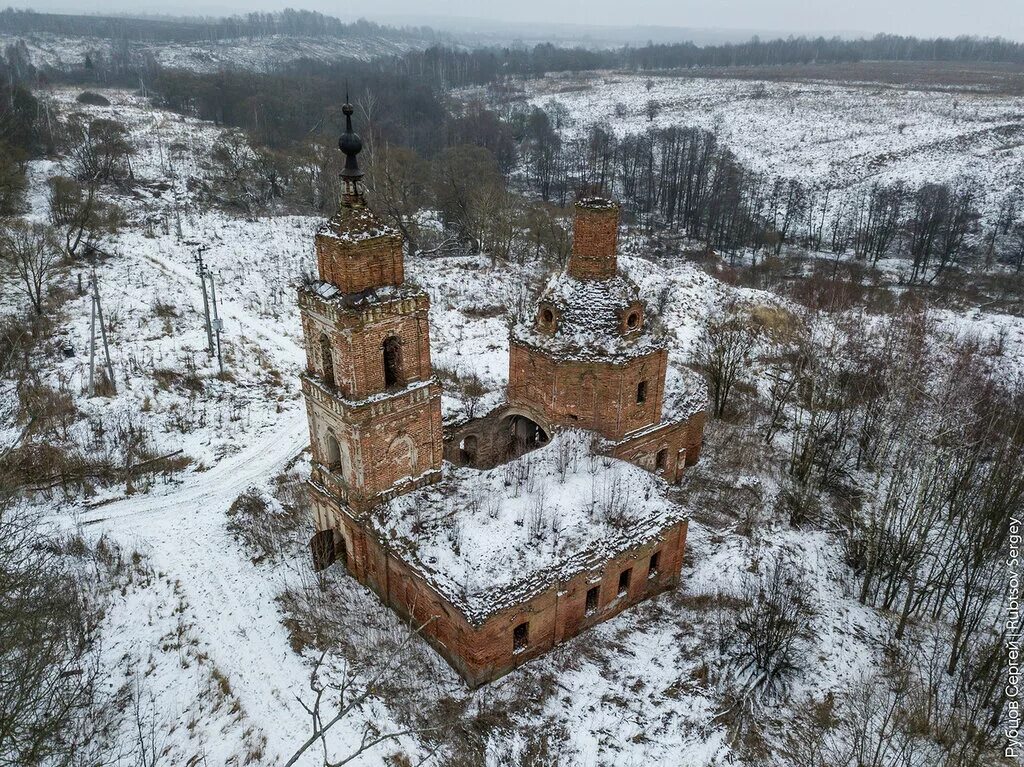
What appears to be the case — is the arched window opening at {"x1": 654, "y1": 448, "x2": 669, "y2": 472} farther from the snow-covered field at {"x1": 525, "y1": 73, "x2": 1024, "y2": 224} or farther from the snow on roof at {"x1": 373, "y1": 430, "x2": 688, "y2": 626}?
the snow-covered field at {"x1": 525, "y1": 73, "x2": 1024, "y2": 224}

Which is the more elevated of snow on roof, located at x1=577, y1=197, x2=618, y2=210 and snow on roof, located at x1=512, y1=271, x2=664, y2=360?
snow on roof, located at x1=577, y1=197, x2=618, y2=210

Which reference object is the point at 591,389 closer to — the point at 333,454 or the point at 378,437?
the point at 378,437

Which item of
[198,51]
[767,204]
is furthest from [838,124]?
[198,51]

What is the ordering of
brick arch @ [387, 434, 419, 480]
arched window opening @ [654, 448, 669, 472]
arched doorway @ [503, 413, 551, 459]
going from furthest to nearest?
arched doorway @ [503, 413, 551, 459], arched window opening @ [654, 448, 669, 472], brick arch @ [387, 434, 419, 480]

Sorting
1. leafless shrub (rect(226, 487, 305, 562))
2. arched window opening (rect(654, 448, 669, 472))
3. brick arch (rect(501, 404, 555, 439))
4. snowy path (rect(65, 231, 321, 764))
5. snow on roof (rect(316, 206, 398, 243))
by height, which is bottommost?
snowy path (rect(65, 231, 321, 764))

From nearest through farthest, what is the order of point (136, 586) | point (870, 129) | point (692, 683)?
point (692, 683)
point (136, 586)
point (870, 129)

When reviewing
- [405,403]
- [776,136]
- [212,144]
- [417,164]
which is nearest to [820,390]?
[405,403]

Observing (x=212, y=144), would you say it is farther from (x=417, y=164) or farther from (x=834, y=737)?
(x=834, y=737)

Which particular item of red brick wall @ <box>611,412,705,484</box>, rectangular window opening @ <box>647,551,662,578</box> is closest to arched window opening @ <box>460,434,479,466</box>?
red brick wall @ <box>611,412,705,484</box>
